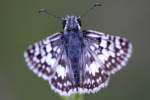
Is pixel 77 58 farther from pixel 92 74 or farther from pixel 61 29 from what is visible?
pixel 61 29

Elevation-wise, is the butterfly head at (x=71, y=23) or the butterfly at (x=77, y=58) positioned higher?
the butterfly head at (x=71, y=23)

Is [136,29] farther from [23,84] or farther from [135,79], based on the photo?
[23,84]

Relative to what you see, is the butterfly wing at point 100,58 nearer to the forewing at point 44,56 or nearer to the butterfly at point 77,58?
the butterfly at point 77,58

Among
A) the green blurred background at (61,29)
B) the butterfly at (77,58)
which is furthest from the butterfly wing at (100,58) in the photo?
the green blurred background at (61,29)

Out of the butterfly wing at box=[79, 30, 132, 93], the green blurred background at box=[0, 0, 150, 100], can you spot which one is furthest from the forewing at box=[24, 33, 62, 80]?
the green blurred background at box=[0, 0, 150, 100]

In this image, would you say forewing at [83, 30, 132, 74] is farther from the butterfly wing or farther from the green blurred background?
the green blurred background

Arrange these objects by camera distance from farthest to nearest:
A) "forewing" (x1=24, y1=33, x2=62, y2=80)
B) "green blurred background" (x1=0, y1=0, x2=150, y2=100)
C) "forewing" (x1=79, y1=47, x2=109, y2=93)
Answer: "green blurred background" (x1=0, y1=0, x2=150, y2=100)
"forewing" (x1=24, y1=33, x2=62, y2=80)
"forewing" (x1=79, y1=47, x2=109, y2=93)

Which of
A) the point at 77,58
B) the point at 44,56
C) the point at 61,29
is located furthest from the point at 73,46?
the point at 61,29
